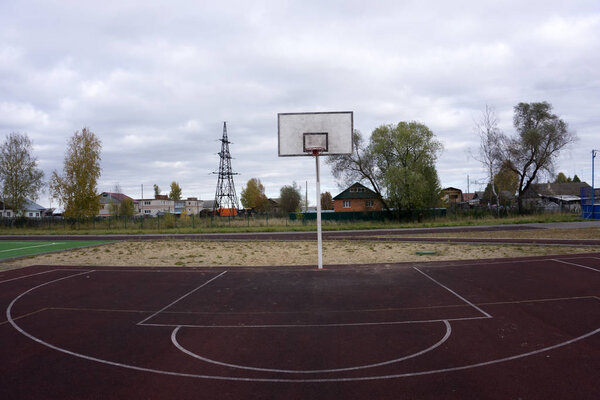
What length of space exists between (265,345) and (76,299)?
650 cm

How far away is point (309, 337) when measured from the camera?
6523 mm

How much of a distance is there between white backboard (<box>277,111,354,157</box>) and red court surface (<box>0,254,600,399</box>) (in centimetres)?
485

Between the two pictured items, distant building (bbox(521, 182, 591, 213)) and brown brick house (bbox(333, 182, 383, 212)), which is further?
brown brick house (bbox(333, 182, 383, 212))

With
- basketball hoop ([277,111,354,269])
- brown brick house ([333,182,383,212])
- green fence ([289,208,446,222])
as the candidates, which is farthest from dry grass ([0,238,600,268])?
brown brick house ([333,182,383,212])

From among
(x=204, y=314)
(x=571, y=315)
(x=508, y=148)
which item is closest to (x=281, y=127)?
(x=204, y=314)

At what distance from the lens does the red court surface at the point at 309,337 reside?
470 cm

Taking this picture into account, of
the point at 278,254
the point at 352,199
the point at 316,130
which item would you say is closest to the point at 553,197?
the point at 352,199

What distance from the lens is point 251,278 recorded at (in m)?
12.0

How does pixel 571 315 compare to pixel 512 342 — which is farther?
pixel 571 315

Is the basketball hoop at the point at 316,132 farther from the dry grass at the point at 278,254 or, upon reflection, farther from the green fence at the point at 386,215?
the green fence at the point at 386,215

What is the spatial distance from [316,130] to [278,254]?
649 centimetres

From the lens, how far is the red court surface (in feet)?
15.4

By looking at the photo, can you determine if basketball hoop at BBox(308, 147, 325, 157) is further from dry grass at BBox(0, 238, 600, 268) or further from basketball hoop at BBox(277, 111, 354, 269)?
dry grass at BBox(0, 238, 600, 268)

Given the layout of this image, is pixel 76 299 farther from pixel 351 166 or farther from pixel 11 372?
pixel 351 166
